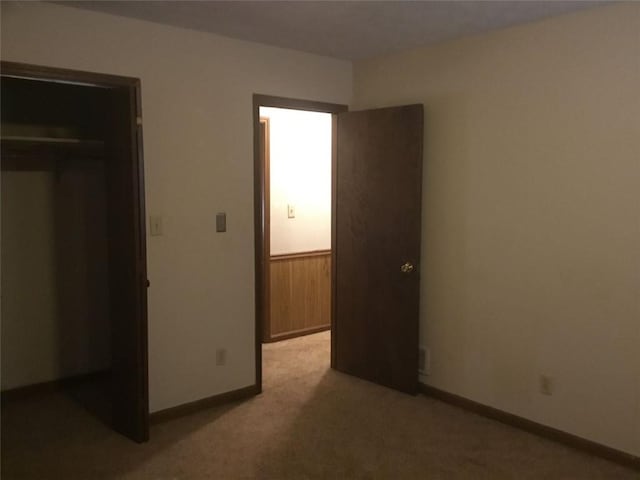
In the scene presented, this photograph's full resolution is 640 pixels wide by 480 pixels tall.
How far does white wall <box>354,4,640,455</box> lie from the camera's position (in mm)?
2674

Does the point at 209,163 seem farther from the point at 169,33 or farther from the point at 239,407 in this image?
the point at 239,407

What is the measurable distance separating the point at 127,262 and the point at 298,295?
Result: 7.38 ft

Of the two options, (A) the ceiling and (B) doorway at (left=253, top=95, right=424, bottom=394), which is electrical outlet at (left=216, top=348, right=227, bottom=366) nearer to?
(B) doorway at (left=253, top=95, right=424, bottom=394)

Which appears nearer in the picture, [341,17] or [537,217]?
[341,17]

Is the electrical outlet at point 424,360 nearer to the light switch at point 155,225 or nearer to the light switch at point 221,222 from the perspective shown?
the light switch at point 221,222

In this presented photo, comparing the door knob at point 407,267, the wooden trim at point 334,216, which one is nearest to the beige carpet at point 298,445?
the wooden trim at point 334,216

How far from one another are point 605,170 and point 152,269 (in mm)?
2488

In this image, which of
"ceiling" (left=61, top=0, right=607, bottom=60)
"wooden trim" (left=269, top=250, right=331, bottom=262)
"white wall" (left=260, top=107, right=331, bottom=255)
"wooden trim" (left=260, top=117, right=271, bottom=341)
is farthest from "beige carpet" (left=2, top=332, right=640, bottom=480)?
"ceiling" (left=61, top=0, right=607, bottom=60)

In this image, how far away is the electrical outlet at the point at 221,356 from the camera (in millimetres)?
3424

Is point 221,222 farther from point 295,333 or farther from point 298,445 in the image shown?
point 295,333

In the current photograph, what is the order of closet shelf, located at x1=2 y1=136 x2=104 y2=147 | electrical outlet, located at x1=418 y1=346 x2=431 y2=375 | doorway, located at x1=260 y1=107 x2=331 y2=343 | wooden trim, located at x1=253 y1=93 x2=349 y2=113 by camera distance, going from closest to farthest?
closet shelf, located at x1=2 y1=136 x2=104 y2=147 → wooden trim, located at x1=253 y1=93 x2=349 y2=113 → electrical outlet, located at x1=418 y1=346 x2=431 y2=375 → doorway, located at x1=260 y1=107 x2=331 y2=343

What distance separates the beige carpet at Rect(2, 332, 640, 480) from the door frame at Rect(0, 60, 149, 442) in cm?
28

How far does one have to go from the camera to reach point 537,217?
2986mm

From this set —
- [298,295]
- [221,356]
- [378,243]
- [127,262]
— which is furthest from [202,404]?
[298,295]
